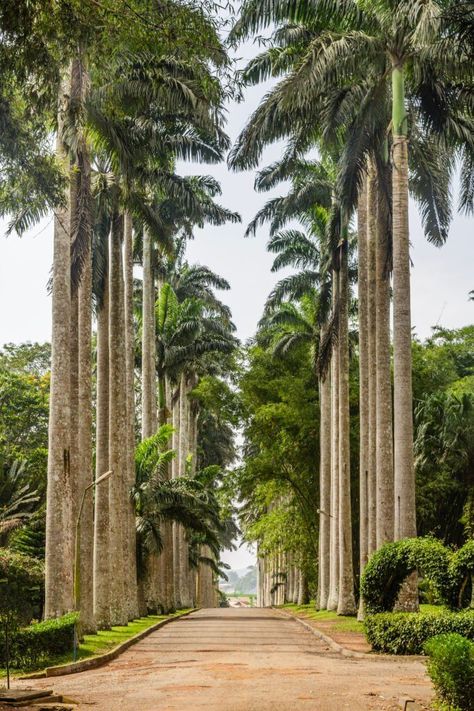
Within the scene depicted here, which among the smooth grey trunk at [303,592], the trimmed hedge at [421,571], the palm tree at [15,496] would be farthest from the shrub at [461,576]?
the smooth grey trunk at [303,592]

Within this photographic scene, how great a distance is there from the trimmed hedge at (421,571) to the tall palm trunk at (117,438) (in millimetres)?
9707

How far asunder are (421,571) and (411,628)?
2099 millimetres

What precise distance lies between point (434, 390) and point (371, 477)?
1609 cm

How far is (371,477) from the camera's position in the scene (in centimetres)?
3009

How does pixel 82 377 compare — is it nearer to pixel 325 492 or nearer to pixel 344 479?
pixel 344 479

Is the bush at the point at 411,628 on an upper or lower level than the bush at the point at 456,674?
lower

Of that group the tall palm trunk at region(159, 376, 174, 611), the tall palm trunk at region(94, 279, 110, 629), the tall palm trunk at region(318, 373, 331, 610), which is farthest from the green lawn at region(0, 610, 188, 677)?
the tall palm trunk at region(318, 373, 331, 610)

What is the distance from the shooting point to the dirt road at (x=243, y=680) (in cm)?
1267

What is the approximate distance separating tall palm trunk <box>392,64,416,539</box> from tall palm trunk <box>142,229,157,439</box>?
56.9 ft

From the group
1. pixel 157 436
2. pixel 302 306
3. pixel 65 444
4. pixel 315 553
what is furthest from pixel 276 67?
pixel 315 553

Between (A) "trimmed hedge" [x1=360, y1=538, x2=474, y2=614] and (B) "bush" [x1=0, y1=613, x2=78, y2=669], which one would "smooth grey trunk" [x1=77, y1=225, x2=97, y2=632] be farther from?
(A) "trimmed hedge" [x1=360, y1=538, x2=474, y2=614]

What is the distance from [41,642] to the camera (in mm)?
19297

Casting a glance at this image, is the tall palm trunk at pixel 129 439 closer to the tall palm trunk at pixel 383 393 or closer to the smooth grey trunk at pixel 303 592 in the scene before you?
the tall palm trunk at pixel 383 393

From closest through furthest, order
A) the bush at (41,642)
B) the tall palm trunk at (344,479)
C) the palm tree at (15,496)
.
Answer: the bush at (41,642) < the palm tree at (15,496) < the tall palm trunk at (344,479)
